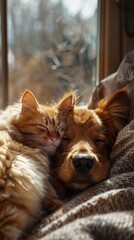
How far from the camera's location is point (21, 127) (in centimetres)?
133

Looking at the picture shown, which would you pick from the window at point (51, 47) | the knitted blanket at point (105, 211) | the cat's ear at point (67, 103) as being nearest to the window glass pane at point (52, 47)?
the window at point (51, 47)

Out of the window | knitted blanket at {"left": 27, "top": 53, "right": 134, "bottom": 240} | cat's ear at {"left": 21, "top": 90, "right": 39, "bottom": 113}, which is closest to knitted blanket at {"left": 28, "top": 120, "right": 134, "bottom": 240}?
knitted blanket at {"left": 27, "top": 53, "right": 134, "bottom": 240}

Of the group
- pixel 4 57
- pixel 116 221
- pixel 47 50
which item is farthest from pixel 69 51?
pixel 116 221

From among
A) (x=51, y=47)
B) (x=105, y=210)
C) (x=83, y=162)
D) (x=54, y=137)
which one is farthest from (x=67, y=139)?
(x=51, y=47)

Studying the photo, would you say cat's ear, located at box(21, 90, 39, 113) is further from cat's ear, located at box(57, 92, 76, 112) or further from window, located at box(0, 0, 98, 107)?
window, located at box(0, 0, 98, 107)

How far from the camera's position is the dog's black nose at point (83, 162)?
119 centimetres

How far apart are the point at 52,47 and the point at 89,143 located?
1.24m

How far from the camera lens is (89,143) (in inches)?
52.1

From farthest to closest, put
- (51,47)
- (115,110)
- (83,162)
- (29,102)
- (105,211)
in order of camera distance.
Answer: (51,47)
(115,110)
(29,102)
(83,162)
(105,211)

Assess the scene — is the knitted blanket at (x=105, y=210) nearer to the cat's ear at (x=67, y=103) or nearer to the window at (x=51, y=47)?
the cat's ear at (x=67, y=103)

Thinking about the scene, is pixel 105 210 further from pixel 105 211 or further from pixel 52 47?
pixel 52 47

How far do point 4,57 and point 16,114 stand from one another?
0.92 meters

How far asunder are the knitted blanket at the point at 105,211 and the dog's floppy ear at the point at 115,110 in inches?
6.0

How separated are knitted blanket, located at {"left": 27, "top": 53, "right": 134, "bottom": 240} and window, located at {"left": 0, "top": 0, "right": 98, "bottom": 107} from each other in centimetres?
116
